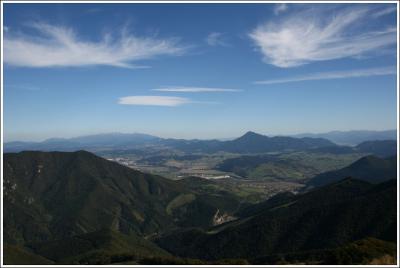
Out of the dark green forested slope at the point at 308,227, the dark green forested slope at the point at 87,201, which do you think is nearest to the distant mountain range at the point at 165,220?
the dark green forested slope at the point at 308,227

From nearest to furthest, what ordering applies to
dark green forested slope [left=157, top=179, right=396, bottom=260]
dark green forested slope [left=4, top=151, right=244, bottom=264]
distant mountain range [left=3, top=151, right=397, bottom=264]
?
distant mountain range [left=3, top=151, right=397, bottom=264] < dark green forested slope [left=157, top=179, right=396, bottom=260] < dark green forested slope [left=4, top=151, right=244, bottom=264]

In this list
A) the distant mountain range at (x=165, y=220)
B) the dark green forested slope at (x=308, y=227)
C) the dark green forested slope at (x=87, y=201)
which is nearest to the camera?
the distant mountain range at (x=165, y=220)

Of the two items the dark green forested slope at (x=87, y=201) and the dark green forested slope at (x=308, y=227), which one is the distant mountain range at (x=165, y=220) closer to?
the dark green forested slope at (x=308, y=227)

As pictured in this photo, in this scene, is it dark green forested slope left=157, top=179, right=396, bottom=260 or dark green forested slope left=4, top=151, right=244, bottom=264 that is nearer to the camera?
dark green forested slope left=157, top=179, right=396, bottom=260

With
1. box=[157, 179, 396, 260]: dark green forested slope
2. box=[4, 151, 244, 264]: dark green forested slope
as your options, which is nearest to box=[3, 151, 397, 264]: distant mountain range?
box=[157, 179, 396, 260]: dark green forested slope

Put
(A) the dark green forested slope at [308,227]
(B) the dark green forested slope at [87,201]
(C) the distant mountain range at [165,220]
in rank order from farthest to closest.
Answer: (B) the dark green forested slope at [87,201] < (A) the dark green forested slope at [308,227] < (C) the distant mountain range at [165,220]

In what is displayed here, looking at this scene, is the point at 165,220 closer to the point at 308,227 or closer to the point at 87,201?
the point at 87,201

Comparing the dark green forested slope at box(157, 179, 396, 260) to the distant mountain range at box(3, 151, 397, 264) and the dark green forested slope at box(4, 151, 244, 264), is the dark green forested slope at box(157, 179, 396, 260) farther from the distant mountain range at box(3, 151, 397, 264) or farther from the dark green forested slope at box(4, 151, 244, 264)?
the dark green forested slope at box(4, 151, 244, 264)

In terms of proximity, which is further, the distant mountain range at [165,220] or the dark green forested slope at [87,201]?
the dark green forested slope at [87,201]

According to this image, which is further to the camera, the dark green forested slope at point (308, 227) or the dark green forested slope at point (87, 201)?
the dark green forested slope at point (87, 201)
